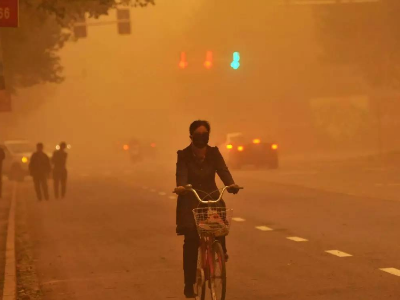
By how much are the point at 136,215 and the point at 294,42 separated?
139ft

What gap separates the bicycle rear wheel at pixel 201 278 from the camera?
28.9 ft

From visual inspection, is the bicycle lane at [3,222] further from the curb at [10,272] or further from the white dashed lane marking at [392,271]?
the white dashed lane marking at [392,271]

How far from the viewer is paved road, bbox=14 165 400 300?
10.5 m

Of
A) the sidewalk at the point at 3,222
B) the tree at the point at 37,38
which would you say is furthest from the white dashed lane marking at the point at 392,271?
the tree at the point at 37,38

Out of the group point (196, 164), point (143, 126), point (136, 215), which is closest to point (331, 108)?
point (136, 215)

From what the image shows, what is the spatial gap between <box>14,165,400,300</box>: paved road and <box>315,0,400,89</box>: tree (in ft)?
59.7

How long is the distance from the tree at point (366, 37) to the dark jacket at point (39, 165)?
16.9m

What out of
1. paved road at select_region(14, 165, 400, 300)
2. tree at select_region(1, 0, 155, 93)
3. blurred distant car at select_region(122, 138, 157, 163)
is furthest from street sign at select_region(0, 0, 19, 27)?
blurred distant car at select_region(122, 138, 157, 163)

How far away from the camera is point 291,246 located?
14016 millimetres

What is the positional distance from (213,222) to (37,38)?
89.6 ft

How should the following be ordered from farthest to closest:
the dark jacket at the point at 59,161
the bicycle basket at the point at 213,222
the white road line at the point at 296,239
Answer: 1. the dark jacket at the point at 59,161
2. the white road line at the point at 296,239
3. the bicycle basket at the point at 213,222

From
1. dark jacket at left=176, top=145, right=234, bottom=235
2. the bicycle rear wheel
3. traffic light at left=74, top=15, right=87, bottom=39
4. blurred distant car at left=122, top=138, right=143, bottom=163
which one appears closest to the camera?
the bicycle rear wheel

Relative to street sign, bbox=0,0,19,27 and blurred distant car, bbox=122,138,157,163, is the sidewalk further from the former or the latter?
blurred distant car, bbox=122,138,157,163

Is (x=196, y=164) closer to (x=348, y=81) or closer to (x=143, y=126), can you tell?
(x=348, y=81)
